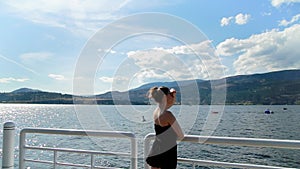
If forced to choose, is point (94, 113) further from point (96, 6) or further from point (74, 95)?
point (96, 6)

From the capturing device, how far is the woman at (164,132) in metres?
2.76

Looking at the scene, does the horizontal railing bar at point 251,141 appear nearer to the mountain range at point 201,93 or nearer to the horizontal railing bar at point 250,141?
the horizontal railing bar at point 250,141

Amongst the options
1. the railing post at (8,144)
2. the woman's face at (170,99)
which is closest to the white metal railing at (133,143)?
the railing post at (8,144)

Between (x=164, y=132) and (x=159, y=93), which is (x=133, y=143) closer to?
(x=164, y=132)

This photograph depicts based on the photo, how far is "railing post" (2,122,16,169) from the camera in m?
3.86

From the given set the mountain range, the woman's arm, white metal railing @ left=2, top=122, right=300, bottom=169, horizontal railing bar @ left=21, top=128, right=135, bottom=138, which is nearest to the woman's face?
the woman's arm

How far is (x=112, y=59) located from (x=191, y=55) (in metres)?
1.03

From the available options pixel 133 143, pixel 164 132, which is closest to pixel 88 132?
pixel 133 143

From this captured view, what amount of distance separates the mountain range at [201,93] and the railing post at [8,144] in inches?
33.0

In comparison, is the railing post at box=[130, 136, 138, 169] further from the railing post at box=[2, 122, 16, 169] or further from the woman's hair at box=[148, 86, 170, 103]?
the railing post at box=[2, 122, 16, 169]

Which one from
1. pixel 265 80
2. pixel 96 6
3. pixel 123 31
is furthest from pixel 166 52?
pixel 265 80

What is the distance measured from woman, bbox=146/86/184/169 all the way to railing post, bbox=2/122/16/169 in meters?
2.00

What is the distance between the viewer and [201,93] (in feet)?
13.0

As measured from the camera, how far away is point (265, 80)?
38.6 meters
